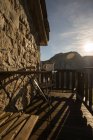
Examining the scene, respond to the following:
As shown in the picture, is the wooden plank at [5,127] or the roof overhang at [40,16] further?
the roof overhang at [40,16]

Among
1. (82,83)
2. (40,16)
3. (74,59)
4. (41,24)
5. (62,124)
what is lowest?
(62,124)

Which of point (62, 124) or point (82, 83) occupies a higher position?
point (82, 83)

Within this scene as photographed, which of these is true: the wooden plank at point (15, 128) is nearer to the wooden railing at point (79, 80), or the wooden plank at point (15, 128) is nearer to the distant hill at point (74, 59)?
the wooden railing at point (79, 80)

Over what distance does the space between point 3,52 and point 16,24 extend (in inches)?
47.5

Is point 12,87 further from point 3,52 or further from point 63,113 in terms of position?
point 63,113

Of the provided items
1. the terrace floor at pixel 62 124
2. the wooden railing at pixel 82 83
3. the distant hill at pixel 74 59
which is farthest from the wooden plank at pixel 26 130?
the distant hill at pixel 74 59

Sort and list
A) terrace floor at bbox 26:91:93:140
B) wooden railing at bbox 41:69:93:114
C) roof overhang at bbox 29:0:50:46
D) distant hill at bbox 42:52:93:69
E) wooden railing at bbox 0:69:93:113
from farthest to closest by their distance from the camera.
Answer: distant hill at bbox 42:52:93:69, roof overhang at bbox 29:0:50:46, wooden railing at bbox 41:69:93:114, wooden railing at bbox 0:69:93:113, terrace floor at bbox 26:91:93:140

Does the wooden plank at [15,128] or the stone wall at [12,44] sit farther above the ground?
the stone wall at [12,44]

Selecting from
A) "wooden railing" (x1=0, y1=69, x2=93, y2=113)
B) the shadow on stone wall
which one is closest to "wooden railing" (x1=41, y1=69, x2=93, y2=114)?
"wooden railing" (x1=0, y1=69, x2=93, y2=113)

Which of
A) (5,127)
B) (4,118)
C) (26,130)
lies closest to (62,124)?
(4,118)

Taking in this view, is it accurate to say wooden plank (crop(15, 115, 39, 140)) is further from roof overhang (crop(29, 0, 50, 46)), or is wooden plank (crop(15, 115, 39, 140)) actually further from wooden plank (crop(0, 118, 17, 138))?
roof overhang (crop(29, 0, 50, 46))

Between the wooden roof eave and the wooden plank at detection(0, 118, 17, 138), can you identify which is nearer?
the wooden plank at detection(0, 118, 17, 138)

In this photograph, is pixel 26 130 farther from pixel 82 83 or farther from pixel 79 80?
pixel 79 80

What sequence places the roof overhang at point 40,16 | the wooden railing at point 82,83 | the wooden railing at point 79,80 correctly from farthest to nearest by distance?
the roof overhang at point 40,16 → the wooden railing at point 82,83 → the wooden railing at point 79,80
